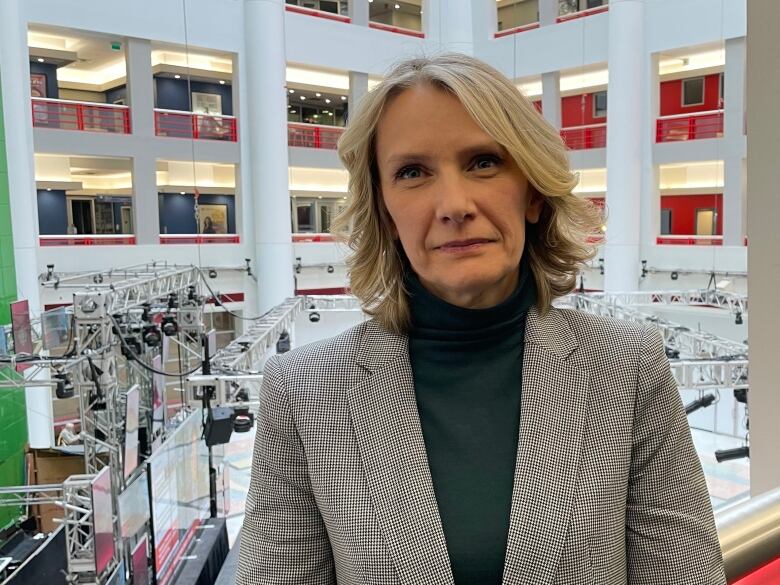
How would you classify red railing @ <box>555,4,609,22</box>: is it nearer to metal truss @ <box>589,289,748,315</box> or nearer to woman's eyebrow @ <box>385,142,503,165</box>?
metal truss @ <box>589,289,748,315</box>

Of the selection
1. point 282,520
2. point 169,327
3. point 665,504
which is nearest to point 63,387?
point 169,327

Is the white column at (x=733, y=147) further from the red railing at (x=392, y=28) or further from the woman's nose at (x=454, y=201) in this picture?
the woman's nose at (x=454, y=201)

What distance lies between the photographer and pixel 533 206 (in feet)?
2.72

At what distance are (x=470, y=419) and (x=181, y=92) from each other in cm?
961

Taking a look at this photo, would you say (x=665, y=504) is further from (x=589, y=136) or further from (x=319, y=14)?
(x=589, y=136)

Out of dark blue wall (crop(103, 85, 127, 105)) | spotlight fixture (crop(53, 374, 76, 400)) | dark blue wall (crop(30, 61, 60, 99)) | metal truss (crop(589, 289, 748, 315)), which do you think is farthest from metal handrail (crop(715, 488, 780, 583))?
dark blue wall (crop(103, 85, 127, 105))

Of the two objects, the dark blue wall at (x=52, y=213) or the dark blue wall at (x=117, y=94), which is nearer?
the dark blue wall at (x=52, y=213)

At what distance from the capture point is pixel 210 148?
9.27 m

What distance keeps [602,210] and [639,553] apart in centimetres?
44

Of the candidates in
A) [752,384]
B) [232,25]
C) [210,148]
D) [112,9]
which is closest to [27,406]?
[210,148]

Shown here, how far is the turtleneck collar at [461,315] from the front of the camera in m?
0.80

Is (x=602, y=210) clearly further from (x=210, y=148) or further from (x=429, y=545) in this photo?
(x=210, y=148)

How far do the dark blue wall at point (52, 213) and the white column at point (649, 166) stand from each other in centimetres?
746

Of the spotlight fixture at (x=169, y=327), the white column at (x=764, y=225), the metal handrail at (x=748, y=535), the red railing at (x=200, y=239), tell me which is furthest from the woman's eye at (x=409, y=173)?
the red railing at (x=200, y=239)
